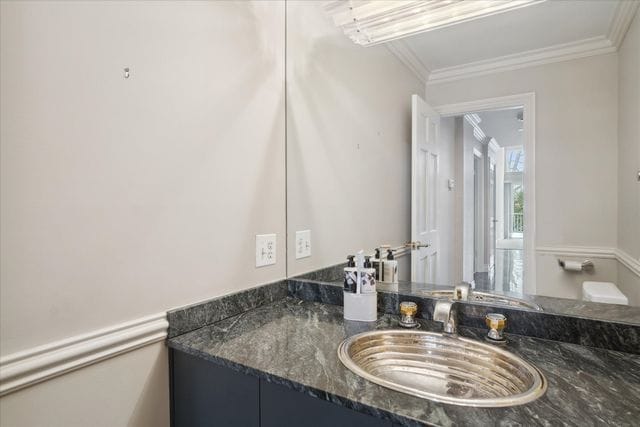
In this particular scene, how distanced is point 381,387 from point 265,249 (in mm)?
728

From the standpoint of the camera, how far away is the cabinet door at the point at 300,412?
27.3 inches

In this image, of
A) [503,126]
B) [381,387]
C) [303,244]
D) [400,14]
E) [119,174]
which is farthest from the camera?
[303,244]

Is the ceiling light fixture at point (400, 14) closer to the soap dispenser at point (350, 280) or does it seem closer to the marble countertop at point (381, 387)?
the soap dispenser at point (350, 280)

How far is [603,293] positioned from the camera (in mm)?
951

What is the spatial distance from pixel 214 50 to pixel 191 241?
604mm

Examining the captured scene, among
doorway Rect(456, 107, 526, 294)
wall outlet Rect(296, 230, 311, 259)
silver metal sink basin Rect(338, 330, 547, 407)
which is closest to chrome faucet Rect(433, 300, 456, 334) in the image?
silver metal sink basin Rect(338, 330, 547, 407)

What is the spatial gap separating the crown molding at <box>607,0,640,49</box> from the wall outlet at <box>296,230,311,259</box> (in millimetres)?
1143

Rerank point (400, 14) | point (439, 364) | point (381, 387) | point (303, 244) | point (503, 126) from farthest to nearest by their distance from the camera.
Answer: point (303, 244) → point (400, 14) → point (503, 126) → point (439, 364) → point (381, 387)

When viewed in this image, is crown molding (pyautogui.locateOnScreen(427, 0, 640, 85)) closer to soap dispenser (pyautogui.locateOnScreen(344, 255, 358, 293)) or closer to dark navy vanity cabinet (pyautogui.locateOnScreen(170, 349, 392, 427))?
soap dispenser (pyautogui.locateOnScreen(344, 255, 358, 293))

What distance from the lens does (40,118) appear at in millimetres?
716

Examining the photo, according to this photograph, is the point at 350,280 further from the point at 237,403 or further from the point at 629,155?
the point at 629,155

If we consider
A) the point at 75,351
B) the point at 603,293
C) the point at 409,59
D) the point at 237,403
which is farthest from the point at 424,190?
the point at 75,351

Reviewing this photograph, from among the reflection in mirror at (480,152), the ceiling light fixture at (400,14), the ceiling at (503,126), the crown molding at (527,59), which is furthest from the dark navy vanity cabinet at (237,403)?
the ceiling light fixture at (400,14)

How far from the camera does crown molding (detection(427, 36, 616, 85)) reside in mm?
943
